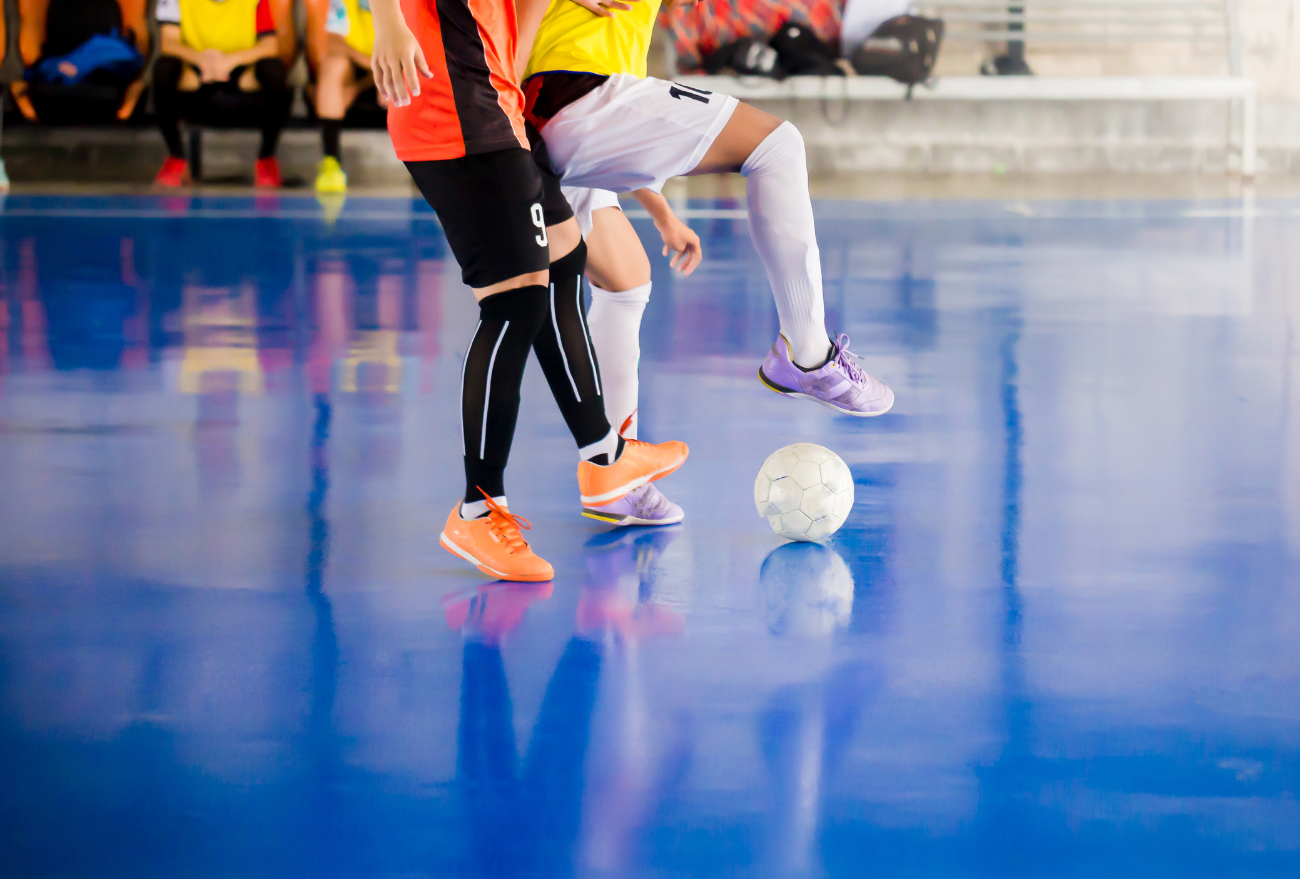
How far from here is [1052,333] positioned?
4.52 metres

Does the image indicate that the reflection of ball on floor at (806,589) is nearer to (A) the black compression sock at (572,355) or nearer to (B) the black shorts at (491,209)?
(A) the black compression sock at (572,355)

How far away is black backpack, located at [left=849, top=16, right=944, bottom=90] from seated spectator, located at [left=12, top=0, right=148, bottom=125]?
5129 mm

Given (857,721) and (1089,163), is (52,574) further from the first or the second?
(1089,163)

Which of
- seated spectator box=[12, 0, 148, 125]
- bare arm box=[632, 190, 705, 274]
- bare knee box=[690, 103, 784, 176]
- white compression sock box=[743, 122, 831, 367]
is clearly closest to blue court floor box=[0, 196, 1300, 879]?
white compression sock box=[743, 122, 831, 367]

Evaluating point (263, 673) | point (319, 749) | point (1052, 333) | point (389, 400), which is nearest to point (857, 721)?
point (319, 749)

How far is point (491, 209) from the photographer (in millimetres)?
2164

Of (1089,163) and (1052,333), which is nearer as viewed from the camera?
(1052,333)

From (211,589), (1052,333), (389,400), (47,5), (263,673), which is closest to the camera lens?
(263,673)

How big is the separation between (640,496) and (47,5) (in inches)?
346

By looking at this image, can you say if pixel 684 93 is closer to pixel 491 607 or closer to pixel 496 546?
pixel 496 546

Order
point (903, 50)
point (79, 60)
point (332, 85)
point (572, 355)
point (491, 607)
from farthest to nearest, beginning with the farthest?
point (903, 50), point (332, 85), point (79, 60), point (572, 355), point (491, 607)

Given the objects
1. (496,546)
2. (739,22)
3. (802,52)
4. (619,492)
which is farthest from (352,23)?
(496,546)

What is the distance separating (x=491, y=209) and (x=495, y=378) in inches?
11.4

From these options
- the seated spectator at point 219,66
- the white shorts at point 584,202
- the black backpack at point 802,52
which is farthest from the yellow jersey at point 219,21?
the white shorts at point 584,202
